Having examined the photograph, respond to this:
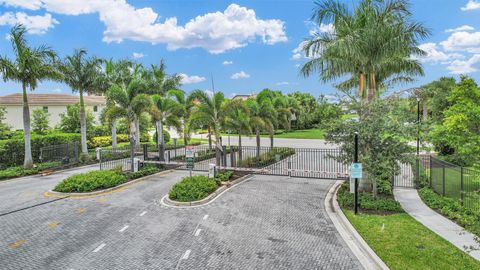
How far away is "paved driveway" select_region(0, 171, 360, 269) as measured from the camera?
7.32 metres

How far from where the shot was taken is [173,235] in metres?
8.82

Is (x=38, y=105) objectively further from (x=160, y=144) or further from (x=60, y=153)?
(x=160, y=144)

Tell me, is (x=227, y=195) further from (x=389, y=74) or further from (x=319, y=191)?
(x=389, y=74)

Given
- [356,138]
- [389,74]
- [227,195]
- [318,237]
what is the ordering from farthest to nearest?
1. [389,74]
2. [227,195]
3. [356,138]
4. [318,237]

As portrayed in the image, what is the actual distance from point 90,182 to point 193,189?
4.94 m

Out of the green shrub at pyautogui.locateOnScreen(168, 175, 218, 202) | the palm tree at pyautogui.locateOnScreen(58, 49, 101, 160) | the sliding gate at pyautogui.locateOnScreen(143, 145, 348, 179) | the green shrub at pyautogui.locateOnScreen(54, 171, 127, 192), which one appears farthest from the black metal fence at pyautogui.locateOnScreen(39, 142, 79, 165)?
the green shrub at pyautogui.locateOnScreen(168, 175, 218, 202)

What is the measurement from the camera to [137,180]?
16.2 metres

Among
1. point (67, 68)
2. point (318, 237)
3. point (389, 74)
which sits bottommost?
point (318, 237)

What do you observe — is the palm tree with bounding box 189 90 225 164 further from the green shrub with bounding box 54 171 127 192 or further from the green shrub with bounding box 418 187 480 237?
the green shrub with bounding box 418 187 480 237

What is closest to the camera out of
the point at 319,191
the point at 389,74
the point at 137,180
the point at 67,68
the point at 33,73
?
the point at 319,191

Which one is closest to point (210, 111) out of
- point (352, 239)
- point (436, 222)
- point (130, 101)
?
point (130, 101)

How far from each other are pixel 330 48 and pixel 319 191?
6.22 metres

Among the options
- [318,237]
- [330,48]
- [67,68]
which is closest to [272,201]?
[318,237]

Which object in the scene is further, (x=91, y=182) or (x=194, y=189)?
(x=91, y=182)
